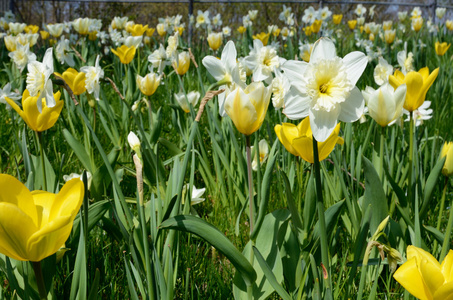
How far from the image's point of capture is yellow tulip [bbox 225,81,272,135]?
3.00ft

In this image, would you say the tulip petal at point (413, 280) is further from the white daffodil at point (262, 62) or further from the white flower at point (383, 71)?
the white flower at point (383, 71)

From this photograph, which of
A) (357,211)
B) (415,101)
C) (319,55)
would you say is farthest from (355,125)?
(319,55)

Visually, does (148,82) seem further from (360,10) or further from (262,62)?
(360,10)

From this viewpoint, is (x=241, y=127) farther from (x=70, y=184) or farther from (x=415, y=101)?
(x=415, y=101)

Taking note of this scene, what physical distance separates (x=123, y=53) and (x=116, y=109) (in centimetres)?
51

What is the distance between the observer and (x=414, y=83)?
4.05ft

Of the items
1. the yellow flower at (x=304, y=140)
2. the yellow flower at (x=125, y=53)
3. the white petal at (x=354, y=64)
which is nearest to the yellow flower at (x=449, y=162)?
the yellow flower at (x=304, y=140)

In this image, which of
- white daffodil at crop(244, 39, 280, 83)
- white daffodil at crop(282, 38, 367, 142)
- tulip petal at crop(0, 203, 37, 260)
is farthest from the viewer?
white daffodil at crop(244, 39, 280, 83)

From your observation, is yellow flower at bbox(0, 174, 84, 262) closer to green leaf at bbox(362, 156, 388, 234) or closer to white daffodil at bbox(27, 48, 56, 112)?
white daffodil at bbox(27, 48, 56, 112)

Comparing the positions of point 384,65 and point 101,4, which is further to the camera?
point 101,4

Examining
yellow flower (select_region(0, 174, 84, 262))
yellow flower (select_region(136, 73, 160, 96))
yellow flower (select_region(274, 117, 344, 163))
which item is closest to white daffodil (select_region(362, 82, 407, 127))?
yellow flower (select_region(274, 117, 344, 163))

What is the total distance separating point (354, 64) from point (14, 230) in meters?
0.59

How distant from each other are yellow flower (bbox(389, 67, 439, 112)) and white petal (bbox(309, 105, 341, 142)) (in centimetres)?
57

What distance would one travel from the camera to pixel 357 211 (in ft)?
3.83
